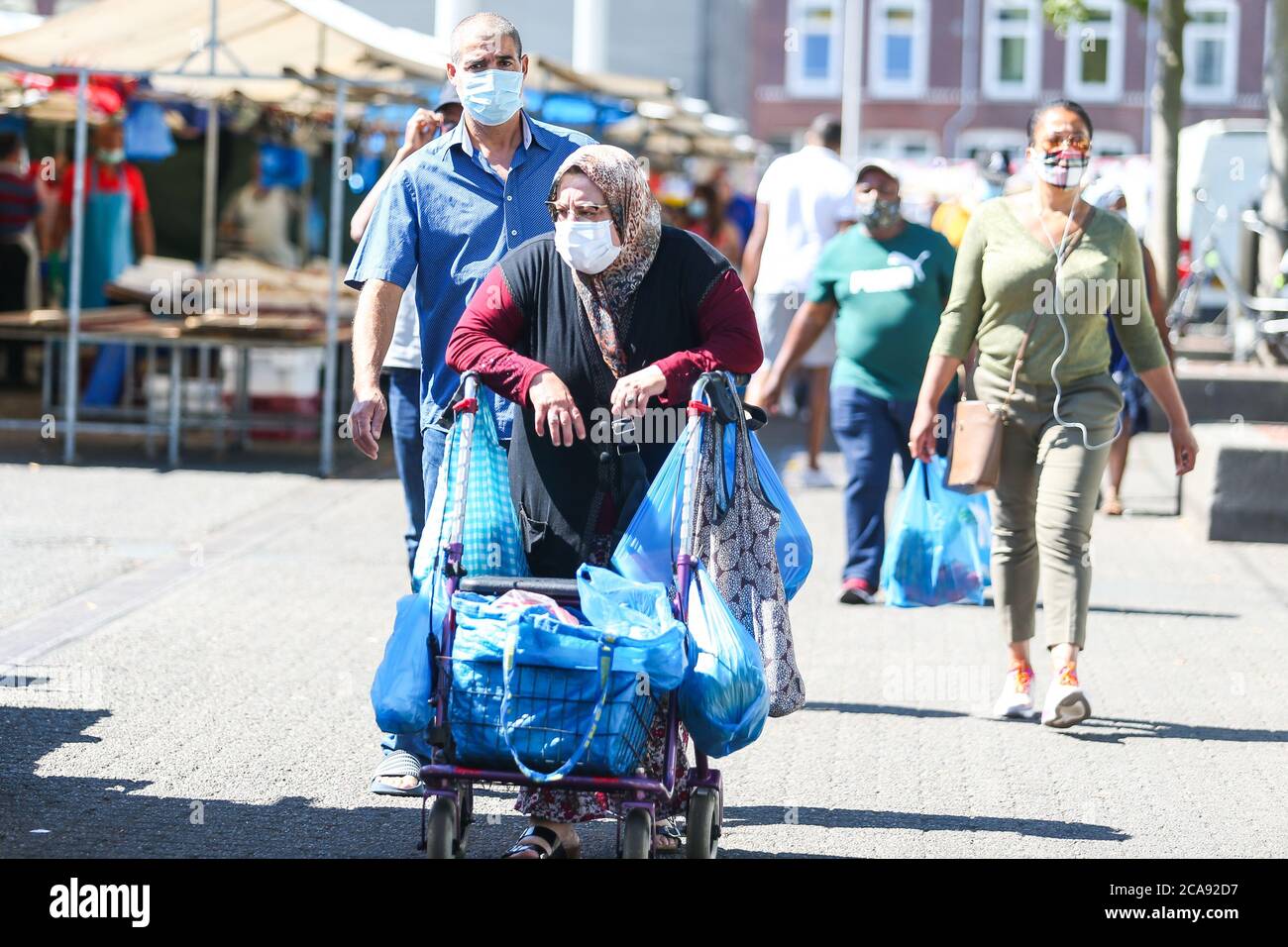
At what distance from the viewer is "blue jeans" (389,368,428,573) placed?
627 centimetres

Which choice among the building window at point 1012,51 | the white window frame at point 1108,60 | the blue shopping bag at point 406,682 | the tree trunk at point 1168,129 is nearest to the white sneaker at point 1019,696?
the blue shopping bag at point 406,682

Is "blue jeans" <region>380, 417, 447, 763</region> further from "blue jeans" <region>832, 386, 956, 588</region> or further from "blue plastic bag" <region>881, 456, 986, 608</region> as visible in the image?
"blue jeans" <region>832, 386, 956, 588</region>

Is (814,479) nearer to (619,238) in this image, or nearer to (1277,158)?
(1277,158)

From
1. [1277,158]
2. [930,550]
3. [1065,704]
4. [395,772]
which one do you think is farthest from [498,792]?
[1277,158]

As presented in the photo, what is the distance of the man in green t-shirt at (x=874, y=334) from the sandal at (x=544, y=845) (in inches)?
169

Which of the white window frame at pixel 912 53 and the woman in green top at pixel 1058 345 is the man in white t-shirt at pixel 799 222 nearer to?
the woman in green top at pixel 1058 345

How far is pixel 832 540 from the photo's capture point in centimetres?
1113

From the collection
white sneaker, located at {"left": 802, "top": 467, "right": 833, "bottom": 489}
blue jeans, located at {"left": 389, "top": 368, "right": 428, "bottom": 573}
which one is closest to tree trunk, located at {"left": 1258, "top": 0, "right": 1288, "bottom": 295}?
white sneaker, located at {"left": 802, "top": 467, "right": 833, "bottom": 489}

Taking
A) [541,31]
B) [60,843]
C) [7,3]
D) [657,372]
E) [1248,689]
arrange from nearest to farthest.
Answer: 1. [657,372]
2. [60,843]
3. [1248,689]
4. [7,3]
5. [541,31]

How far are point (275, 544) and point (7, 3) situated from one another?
15.1 meters

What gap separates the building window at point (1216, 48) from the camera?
48.5 meters

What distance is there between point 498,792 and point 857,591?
12.1ft
